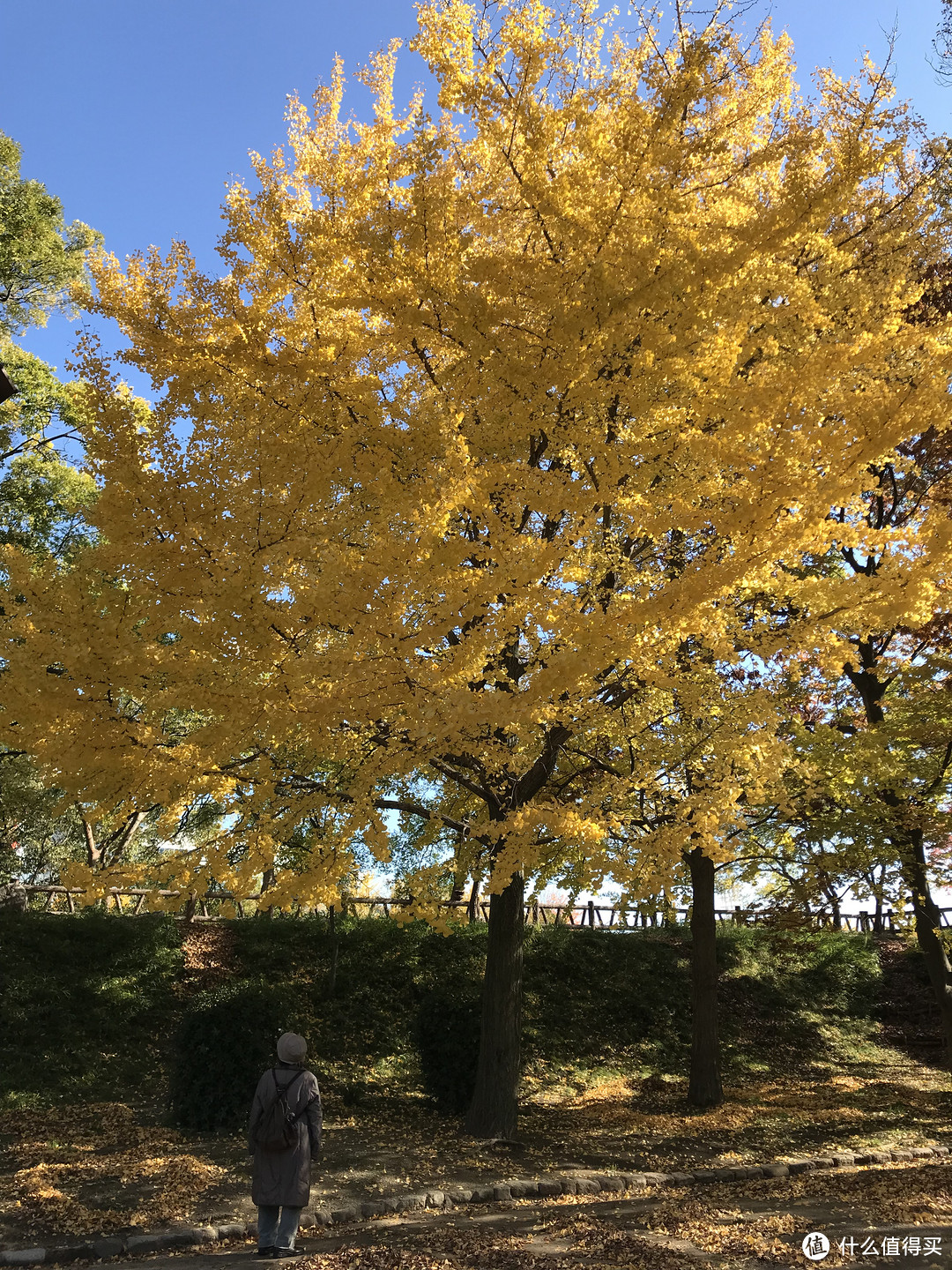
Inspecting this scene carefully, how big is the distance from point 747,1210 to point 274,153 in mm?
8547

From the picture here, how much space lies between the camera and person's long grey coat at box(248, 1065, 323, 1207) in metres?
4.23

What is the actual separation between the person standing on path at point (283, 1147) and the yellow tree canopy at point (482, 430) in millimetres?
1117

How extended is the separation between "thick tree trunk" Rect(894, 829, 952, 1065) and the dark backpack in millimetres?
7266

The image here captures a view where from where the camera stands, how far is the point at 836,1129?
348 inches

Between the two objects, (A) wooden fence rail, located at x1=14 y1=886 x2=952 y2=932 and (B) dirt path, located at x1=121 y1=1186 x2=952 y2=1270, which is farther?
(A) wooden fence rail, located at x1=14 y1=886 x2=952 y2=932

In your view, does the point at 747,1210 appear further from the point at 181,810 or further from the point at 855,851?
the point at 181,810

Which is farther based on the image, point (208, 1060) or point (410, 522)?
point (208, 1060)

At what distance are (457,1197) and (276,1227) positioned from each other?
1.82 m

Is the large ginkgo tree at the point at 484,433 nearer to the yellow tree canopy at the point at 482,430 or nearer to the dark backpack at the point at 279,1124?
the yellow tree canopy at the point at 482,430

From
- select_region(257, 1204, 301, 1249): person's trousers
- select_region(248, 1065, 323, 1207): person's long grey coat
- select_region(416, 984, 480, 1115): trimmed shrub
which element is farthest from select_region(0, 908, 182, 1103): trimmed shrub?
select_region(248, 1065, 323, 1207): person's long grey coat

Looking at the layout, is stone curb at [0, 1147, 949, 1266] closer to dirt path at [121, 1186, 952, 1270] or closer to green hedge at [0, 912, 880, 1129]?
dirt path at [121, 1186, 952, 1270]

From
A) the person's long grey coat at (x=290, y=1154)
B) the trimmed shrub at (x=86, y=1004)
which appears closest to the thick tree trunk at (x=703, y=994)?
the person's long grey coat at (x=290, y=1154)

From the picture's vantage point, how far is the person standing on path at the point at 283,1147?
Result: 4246mm

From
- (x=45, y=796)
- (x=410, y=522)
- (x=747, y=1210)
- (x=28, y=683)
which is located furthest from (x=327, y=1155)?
(x=45, y=796)
